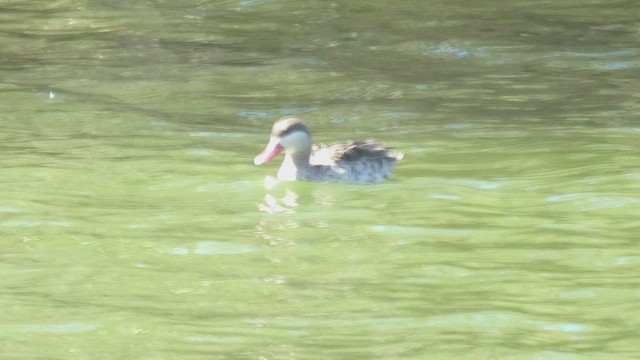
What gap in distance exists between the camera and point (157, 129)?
43.6 ft

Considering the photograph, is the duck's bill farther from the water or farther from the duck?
the water

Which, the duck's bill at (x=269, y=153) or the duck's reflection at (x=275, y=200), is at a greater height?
the duck's bill at (x=269, y=153)

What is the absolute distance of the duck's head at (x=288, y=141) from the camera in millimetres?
11445

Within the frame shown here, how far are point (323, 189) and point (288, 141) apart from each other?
0.47 metres

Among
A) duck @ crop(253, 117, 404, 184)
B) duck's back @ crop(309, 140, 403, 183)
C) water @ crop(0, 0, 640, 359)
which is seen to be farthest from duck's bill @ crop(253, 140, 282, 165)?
duck's back @ crop(309, 140, 403, 183)

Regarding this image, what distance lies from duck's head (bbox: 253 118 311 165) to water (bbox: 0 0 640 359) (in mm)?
202

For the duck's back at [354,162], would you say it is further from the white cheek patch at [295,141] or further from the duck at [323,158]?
the white cheek patch at [295,141]

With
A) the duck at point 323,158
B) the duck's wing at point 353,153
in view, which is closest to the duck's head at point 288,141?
the duck at point 323,158

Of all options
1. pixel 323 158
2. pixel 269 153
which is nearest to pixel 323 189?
pixel 323 158

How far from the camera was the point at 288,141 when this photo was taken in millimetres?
11469

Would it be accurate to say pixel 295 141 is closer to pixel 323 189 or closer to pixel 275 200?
pixel 323 189

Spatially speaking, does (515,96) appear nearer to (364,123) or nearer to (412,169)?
(364,123)

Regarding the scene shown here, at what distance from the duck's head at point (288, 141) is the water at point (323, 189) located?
0.20m

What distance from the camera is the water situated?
303 inches
